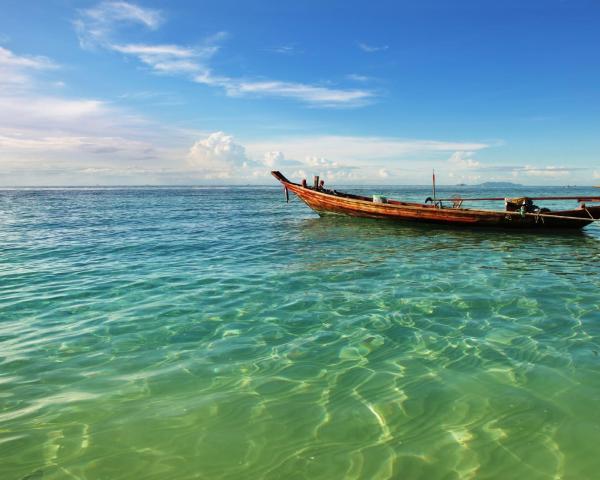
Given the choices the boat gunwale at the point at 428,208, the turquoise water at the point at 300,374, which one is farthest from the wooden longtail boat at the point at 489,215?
the turquoise water at the point at 300,374

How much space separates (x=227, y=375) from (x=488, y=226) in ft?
63.0

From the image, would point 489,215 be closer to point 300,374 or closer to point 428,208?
point 428,208

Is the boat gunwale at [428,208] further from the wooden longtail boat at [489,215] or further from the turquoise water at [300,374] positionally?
the turquoise water at [300,374]

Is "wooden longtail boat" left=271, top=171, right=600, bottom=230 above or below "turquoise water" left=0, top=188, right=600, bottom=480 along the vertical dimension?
above

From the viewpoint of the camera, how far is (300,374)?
5.53 meters

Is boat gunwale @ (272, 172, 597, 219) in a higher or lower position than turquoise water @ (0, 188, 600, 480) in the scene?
higher

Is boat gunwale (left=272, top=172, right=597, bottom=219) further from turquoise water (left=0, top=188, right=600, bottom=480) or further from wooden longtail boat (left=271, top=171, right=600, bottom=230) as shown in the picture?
turquoise water (left=0, top=188, right=600, bottom=480)

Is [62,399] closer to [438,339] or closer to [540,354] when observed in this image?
[438,339]

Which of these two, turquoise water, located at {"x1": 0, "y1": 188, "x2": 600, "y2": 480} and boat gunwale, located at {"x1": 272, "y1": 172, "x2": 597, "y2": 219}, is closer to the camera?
turquoise water, located at {"x1": 0, "y1": 188, "x2": 600, "y2": 480}

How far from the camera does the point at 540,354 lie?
6.00m

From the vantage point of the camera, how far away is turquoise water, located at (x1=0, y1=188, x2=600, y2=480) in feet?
12.8

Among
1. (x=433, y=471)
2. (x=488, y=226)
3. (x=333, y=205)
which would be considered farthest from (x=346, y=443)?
(x=333, y=205)

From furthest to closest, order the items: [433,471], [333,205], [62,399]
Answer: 1. [333,205]
2. [62,399]
3. [433,471]

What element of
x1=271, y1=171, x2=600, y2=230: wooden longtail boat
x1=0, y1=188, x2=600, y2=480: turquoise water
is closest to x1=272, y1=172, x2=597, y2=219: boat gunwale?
x1=271, y1=171, x2=600, y2=230: wooden longtail boat
